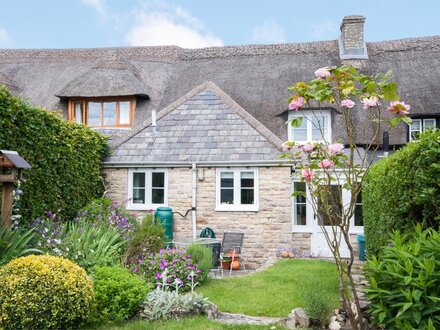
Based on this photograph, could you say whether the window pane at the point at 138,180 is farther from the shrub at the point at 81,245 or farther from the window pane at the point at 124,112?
the shrub at the point at 81,245

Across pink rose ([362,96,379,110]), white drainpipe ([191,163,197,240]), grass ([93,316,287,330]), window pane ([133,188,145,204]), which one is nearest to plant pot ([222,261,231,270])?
white drainpipe ([191,163,197,240])

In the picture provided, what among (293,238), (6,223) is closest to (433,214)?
(6,223)

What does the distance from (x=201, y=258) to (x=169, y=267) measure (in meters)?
0.81

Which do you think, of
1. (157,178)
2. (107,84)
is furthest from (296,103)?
(107,84)

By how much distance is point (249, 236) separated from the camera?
12.9 m

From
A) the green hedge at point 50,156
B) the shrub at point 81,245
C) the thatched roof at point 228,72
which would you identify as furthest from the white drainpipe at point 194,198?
the shrub at point 81,245

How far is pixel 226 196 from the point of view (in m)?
13.3

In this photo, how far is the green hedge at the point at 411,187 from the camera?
5168mm

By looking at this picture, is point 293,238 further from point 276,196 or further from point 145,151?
point 145,151

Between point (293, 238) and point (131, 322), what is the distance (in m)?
8.06

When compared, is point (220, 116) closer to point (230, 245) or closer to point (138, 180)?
point (138, 180)

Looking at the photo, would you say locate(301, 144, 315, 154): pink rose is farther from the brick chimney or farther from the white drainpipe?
the brick chimney

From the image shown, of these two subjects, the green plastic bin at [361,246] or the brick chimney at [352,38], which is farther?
the brick chimney at [352,38]

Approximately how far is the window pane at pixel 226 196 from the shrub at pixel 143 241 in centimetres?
304
